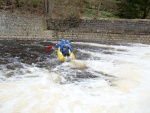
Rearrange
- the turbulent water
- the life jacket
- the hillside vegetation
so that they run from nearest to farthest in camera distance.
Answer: the turbulent water < the life jacket < the hillside vegetation

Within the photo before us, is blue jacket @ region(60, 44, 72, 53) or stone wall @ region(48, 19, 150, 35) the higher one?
stone wall @ region(48, 19, 150, 35)

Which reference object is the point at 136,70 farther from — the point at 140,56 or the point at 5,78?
the point at 5,78

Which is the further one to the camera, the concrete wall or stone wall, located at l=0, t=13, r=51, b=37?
the concrete wall

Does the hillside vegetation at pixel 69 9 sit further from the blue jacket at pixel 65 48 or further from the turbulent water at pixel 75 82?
the blue jacket at pixel 65 48

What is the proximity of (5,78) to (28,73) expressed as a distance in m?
0.98

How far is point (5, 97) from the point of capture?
642cm

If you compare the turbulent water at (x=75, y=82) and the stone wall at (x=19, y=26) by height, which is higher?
the stone wall at (x=19, y=26)

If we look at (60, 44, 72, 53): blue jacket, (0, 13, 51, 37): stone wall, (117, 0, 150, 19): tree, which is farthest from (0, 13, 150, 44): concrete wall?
(60, 44, 72, 53): blue jacket

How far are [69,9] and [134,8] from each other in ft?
17.0

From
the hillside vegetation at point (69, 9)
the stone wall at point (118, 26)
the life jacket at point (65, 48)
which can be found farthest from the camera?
the hillside vegetation at point (69, 9)

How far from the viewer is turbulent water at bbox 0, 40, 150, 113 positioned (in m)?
6.11

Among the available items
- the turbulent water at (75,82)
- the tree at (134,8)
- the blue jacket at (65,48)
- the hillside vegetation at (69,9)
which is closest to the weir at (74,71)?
the turbulent water at (75,82)

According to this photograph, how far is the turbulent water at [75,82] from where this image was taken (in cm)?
611

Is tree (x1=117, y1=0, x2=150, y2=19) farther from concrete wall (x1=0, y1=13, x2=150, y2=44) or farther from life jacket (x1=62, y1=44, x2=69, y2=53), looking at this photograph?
life jacket (x1=62, y1=44, x2=69, y2=53)
